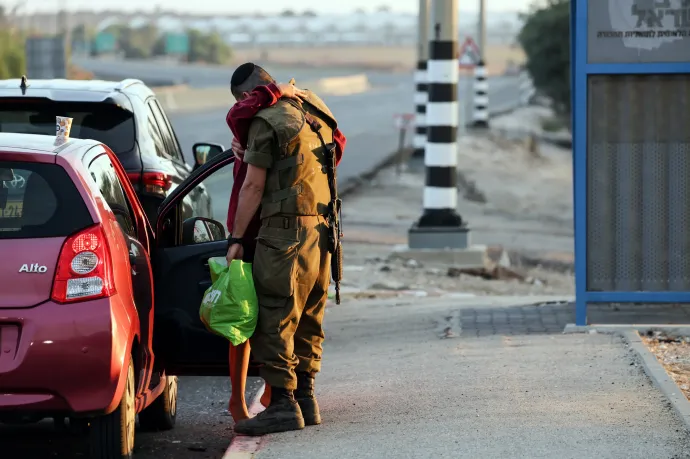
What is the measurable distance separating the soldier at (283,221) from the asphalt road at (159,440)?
0.56 m

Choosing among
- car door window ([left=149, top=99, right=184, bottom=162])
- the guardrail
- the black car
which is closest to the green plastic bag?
the black car

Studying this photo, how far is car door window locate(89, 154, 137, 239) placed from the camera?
6.29 meters

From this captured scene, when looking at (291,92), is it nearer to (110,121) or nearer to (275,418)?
(275,418)

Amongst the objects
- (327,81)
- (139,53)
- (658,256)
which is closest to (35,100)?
(658,256)

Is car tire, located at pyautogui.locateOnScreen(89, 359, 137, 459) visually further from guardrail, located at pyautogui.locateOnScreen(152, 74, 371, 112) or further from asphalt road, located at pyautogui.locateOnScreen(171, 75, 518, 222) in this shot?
guardrail, located at pyautogui.locateOnScreen(152, 74, 371, 112)

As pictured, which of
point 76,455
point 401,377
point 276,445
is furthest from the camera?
point 401,377

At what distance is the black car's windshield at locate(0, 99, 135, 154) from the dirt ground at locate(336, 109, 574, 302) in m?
4.21

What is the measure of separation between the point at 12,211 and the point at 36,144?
445mm

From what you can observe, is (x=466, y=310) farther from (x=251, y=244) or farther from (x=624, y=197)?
(x=251, y=244)

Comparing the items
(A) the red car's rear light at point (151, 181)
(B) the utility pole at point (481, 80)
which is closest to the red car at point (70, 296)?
(A) the red car's rear light at point (151, 181)

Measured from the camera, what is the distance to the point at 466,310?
1104cm

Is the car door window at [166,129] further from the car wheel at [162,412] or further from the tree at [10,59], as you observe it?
the tree at [10,59]

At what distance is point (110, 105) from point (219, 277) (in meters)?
3.23

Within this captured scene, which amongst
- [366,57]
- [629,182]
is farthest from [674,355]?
[366,57]
